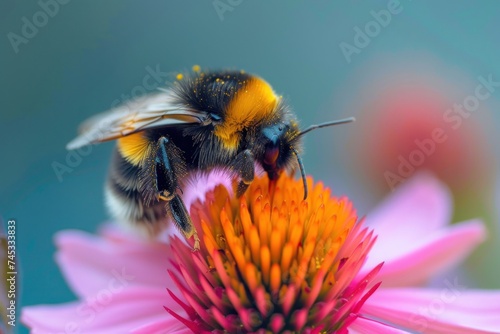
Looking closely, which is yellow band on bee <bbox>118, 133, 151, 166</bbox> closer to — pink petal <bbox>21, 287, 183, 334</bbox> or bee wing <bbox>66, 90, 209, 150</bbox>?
bee wing <bbox>66, 90, 209, 150</bbox>

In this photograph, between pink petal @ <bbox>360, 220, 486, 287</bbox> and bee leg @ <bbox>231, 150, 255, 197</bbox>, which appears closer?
bee leg @ <bbox>231, 150, 255, 197</bbox>

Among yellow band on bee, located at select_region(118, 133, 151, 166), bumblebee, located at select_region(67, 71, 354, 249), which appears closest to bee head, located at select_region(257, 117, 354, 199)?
bumblebee, located at select_region(67, 71, 354, 249)

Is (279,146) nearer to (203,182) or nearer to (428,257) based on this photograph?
(203,182)

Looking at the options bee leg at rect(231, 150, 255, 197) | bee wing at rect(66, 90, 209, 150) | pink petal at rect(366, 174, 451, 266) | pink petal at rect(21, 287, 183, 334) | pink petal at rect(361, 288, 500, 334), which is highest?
bee wing at rect(66, 90, 209, 150)

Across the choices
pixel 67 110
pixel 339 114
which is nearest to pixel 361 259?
pixel 339 114

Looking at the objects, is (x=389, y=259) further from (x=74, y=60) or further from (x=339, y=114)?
(x=74, y=60)

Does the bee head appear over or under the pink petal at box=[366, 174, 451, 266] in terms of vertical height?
over

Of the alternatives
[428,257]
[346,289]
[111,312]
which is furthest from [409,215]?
[111,312]

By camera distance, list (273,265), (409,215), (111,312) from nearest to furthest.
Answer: (273,265) < (111,312) < (409,215)
